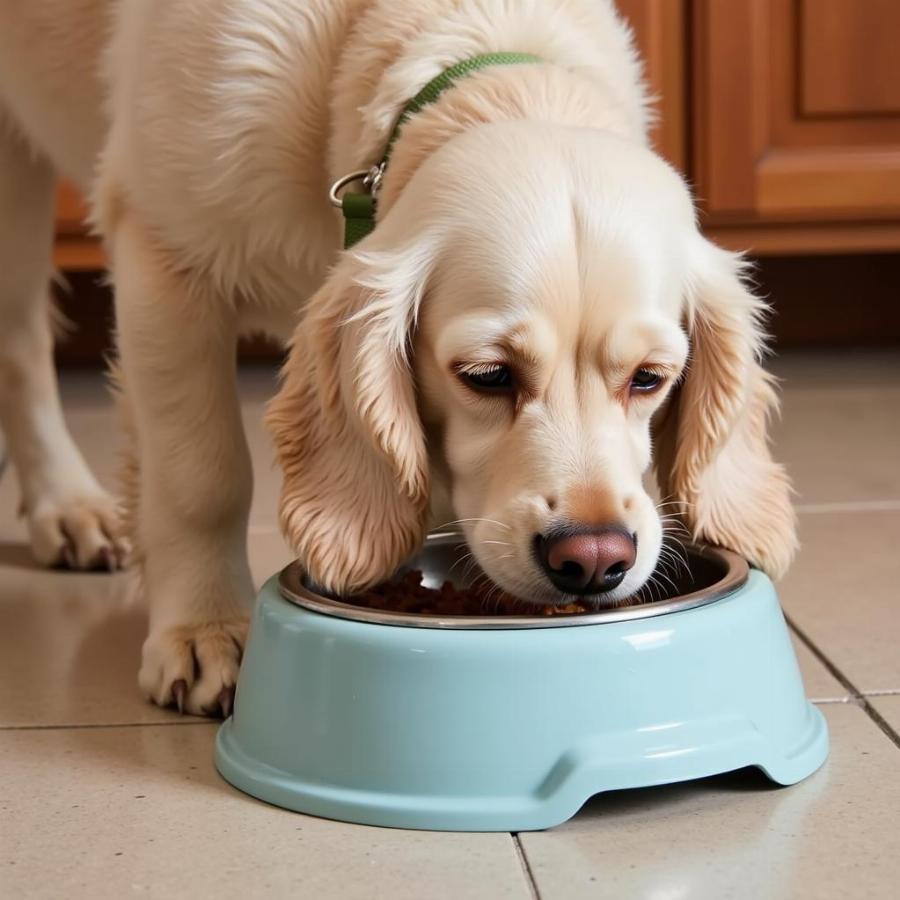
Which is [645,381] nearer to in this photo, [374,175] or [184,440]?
[374,175]

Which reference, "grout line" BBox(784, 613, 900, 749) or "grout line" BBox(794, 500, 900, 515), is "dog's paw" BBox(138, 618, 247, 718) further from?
"grout line" BBox(794, 500, 900, 515)

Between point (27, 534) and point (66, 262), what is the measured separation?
1.10 m

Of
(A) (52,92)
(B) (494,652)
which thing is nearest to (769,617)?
(B) (494,652)

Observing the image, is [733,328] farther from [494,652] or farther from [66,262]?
[66,262]

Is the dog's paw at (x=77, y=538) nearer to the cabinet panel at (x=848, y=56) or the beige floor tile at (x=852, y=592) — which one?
the beige floor tile at (x=852, y=592)

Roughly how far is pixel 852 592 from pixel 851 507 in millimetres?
511

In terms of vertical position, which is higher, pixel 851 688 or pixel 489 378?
pixel 489 378

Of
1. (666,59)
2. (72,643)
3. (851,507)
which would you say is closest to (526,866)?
(72,643)

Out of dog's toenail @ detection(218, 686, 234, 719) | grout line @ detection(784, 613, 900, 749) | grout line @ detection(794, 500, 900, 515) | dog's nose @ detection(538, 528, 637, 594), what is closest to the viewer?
dog's nose @ detection(538, 528, 637, 594)

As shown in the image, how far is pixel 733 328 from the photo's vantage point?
1672mm

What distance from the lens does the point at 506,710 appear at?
4.67ft

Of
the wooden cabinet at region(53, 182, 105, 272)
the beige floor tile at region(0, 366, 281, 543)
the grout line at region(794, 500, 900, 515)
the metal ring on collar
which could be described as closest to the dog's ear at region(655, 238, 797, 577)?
the metal ring on collar

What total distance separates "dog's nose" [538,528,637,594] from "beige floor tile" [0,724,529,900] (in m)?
0.23

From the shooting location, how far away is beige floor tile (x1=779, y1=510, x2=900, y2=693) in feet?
6.20
